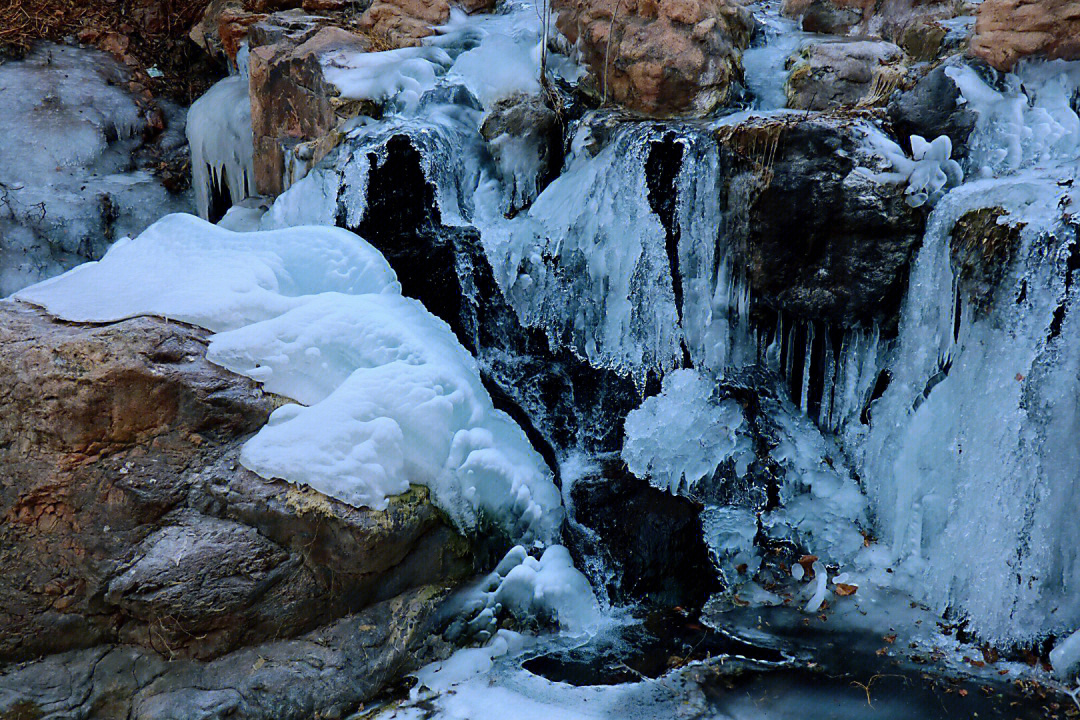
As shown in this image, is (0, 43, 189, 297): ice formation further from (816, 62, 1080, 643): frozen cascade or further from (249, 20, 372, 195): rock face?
(816, 62, 1080, 643): frozen cascade

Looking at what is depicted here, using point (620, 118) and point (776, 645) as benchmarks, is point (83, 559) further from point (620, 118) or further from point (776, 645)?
point (620, 118)

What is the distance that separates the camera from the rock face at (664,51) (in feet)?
16.8

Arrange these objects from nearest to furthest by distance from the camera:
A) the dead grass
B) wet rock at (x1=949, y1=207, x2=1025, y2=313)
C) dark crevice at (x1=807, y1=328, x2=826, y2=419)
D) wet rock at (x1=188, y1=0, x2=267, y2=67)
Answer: wet rock at (x1=949, y1=207, x2=1025, y2=313)
dark crevice at (x1=807, y1=328, x2=826, y2=419)
wet rock at (x1=188, y1=0, x2=267, y2=67)
the dead grass

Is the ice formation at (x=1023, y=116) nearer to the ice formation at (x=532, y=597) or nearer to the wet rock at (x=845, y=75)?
the wet rock at (x=845, y=75)

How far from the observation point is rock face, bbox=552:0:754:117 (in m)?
5.13

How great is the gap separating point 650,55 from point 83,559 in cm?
421

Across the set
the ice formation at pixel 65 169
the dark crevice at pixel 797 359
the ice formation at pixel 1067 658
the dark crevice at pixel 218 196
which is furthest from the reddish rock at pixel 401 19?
the ice formation at pixel 1067 658

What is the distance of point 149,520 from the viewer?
325 cm

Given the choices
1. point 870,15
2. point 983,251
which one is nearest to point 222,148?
point 870,15

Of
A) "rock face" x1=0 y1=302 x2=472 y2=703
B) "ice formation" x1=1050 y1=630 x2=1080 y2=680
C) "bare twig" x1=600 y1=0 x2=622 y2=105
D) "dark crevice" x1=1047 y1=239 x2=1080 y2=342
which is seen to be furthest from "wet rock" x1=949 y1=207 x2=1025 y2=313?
"rock face" x1=0 y1=302 x2=472 y2=703

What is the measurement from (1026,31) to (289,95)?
4.74 m

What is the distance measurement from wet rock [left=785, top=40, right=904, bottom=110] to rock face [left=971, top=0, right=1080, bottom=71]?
49 cm

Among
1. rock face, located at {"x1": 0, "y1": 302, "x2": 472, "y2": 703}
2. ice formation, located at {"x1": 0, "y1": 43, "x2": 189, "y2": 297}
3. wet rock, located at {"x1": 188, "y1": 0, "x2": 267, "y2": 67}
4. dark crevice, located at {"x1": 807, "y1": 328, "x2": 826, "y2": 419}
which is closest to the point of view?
rock face, located at {"x1": 0, "y1": 302, "x2": 472, "y2": 703}

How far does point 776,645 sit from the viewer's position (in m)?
3.61
